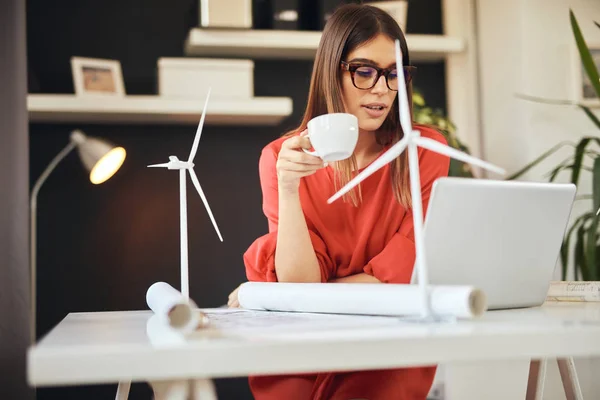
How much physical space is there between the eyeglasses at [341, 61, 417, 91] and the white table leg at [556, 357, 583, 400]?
66 centimetres

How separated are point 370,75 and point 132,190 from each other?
1.95 m

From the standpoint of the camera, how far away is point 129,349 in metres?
0.68

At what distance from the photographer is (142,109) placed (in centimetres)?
298

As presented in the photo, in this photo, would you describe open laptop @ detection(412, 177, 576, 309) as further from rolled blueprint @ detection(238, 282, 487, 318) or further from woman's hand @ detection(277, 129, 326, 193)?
woman's hand @ detection(277, 129, 326, 193)

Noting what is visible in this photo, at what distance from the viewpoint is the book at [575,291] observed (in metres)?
1.31

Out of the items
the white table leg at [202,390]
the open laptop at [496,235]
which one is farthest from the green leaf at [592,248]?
the white table leg at [202,390]

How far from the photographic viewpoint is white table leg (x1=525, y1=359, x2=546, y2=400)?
127cm

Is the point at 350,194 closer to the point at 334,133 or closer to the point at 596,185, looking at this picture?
the point at 334,133

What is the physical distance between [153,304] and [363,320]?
34cm

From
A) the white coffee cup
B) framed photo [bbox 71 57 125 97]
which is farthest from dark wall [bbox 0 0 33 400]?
framed photo [bbox 71 57 125 97]

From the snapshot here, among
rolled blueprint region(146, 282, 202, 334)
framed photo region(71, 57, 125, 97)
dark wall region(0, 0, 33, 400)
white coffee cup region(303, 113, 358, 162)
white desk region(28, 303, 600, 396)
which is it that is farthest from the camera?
framed photo region(71, 57, 125, 97)

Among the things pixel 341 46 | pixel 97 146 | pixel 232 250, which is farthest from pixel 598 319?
pixel 232 250

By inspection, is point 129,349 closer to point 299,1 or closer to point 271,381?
point 271,381

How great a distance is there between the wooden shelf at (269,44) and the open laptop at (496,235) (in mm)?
2133
